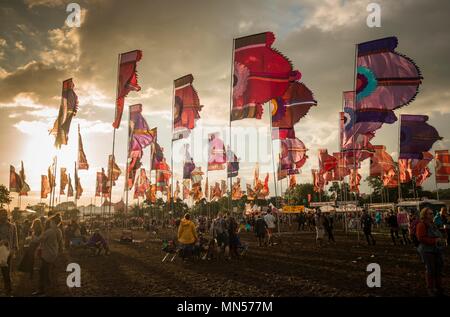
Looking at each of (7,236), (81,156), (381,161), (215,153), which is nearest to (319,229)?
(215,153)

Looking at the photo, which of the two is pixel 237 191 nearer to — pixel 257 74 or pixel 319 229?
pixel 319 229

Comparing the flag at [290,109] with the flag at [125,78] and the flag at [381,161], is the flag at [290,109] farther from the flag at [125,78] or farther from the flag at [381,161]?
the flag at [381,161]

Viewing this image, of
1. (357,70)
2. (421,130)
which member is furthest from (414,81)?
(421,130)

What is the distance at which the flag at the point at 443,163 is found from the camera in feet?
113

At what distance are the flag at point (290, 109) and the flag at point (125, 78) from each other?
8702mm

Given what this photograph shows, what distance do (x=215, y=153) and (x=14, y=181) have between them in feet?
82.5

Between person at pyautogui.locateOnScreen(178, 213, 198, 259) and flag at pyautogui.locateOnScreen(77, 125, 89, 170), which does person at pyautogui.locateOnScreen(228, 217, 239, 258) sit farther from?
flag at pyautogui.locateOnScreen(77, 125, 89, 170)

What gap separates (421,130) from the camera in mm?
25141

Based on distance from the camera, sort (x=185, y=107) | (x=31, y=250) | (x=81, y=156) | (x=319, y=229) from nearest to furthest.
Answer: (x=31, y=250), (x=319, y=229), (x=185, y=107), (x=81, y=156)

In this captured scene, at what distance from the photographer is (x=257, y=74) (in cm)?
1647

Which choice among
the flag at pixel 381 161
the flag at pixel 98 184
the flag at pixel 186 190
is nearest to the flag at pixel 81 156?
the flag at pixel 98 184

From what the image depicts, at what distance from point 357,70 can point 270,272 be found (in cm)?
1187

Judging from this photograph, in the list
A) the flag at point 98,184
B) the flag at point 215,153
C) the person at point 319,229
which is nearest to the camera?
the person at point 319,229

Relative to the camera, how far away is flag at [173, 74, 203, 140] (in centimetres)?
2078
